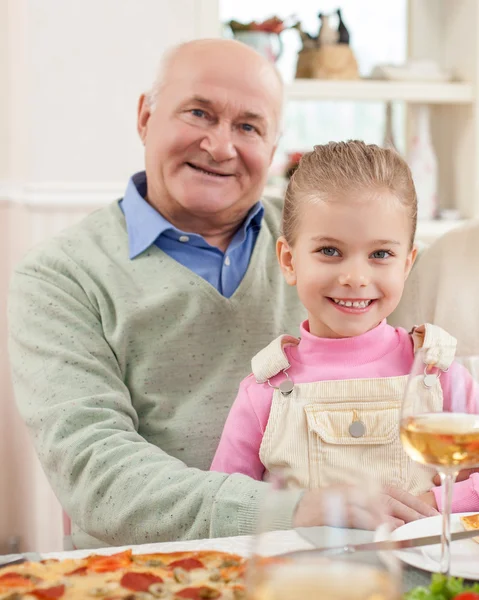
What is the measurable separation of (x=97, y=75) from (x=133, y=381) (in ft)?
4.47

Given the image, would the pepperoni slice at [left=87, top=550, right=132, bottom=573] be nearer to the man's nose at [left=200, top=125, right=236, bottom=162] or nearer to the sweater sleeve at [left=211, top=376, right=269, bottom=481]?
the sweater sleeve at [left=211, top=376, right=269, bottom=481]

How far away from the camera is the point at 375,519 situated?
0.59 m

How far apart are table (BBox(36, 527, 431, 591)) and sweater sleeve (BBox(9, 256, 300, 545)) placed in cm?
24

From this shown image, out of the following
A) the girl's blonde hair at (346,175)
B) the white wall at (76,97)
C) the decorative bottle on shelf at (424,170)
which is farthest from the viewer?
the decorative bottle on shelf at (424,170)

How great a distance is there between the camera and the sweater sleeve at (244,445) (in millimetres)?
1466

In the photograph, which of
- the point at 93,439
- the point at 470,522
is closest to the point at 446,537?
the point at 470,522

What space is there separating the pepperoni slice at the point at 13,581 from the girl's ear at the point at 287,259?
0.85m

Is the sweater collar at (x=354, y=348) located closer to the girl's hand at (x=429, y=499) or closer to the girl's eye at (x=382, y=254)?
the girl's eye at (x=382, y=254)

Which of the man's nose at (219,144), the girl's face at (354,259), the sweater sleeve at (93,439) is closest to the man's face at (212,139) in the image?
the man's nose at (219,144)

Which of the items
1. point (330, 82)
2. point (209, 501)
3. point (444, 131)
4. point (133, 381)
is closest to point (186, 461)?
point (133, 381)

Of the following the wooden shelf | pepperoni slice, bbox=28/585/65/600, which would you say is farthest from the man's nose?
pepperoni slice, bbox=28/585/65/600

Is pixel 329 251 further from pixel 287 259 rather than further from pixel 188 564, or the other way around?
pixel 188 564

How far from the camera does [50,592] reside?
745 mm

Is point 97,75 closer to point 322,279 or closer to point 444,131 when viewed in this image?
point 444,131
